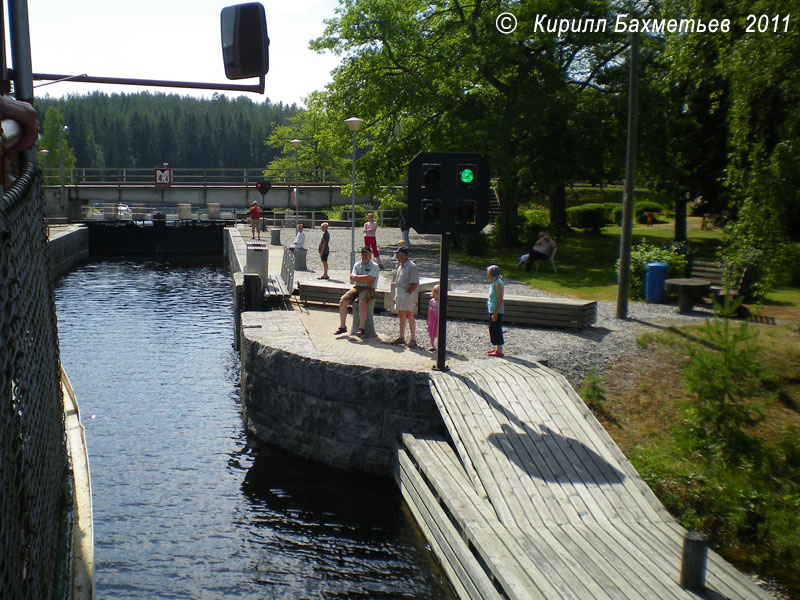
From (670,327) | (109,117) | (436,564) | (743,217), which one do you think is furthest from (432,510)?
(109,117)

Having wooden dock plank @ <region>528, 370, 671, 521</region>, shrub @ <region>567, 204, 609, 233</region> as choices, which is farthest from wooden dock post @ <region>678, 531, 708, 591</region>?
shrub @ <region>567, 204, 609, 233</region>

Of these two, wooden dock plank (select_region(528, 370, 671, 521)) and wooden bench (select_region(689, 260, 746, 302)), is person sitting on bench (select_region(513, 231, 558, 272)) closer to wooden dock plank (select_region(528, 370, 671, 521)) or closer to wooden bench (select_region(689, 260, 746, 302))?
wooden bench (select_region(689, 260, 746, 302))

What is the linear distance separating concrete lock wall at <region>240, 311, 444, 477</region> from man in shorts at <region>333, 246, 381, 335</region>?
4.27 feet

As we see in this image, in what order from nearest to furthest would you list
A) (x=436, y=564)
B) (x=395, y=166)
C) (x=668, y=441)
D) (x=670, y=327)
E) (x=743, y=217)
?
(x=436, y=564)
(x=668, y=441)
(x=743, y=217)
(x=670, y=327)
(x=395, y=166)

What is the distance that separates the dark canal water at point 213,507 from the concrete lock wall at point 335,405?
1.08 ft

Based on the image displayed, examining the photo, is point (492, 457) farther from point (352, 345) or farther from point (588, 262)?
point (588, 262)

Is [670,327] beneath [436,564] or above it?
above

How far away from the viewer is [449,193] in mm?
10547

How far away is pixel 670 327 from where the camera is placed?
47.4ft

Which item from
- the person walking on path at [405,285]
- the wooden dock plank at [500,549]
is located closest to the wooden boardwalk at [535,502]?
the wooden dock plank at [500,549]

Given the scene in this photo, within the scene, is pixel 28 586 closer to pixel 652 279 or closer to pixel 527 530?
pixel 527 530

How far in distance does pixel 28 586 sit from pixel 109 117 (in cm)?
16225

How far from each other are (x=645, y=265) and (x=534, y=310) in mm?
4155

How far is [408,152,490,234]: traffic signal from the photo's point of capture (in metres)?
10.4
